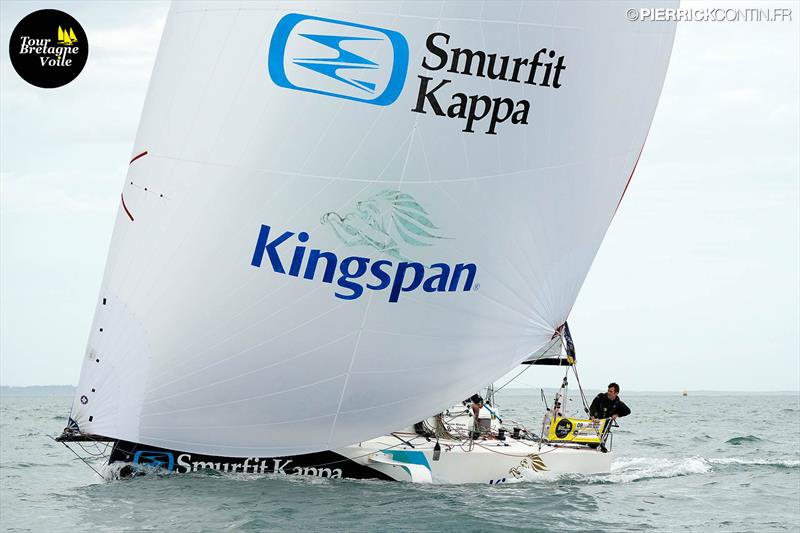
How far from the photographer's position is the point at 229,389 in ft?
33.3

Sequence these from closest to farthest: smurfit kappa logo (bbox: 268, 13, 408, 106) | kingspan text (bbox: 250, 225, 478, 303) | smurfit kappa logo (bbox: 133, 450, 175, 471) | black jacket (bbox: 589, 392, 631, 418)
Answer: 1. smurfit kappa logo (bbox: 268, 13, 408, 106)
2. kingspan text (bbox: 250, 225, 478, 303)
3. smurfit kappa logo (bbox: 133, 450, 175, 471)
4. black jacket (bbox: 589, 392, 631, 418)

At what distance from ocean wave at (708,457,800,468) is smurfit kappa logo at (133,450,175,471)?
10135 millimetres

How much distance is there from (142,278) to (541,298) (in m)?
4.75

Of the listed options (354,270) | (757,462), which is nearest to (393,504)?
(354,270)

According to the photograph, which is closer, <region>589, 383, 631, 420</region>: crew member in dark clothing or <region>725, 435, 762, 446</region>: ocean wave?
<region>589, 383, 631, 420</region>: crew member in dark clothing

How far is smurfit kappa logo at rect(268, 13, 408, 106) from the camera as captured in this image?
9.65m

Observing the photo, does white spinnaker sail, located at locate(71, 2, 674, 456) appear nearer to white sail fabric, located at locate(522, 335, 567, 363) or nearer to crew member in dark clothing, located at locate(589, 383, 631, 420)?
white sail fabric, located at locate(522, 335, 567, 363)

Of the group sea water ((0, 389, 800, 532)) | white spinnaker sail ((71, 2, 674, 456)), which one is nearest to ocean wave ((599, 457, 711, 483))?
sea water ((0, 389, 800, 532))

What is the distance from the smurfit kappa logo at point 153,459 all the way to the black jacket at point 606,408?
604 centimetres

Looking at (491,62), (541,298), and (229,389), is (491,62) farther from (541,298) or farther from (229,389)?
(229,389)

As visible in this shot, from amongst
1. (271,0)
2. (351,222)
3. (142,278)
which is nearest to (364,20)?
(271,0)

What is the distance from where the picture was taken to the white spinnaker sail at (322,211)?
32.0 feet

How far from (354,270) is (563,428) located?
477 centimetres

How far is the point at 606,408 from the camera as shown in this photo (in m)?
13.5
